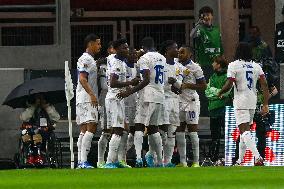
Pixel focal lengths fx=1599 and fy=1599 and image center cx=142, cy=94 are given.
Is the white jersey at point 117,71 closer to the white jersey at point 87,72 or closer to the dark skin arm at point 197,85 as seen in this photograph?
the white jersey at point 87,72

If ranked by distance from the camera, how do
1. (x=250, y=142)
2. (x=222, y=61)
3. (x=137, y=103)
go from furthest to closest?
(x=222, y=61)
(x=137, y=103)
(x=250, y=142)

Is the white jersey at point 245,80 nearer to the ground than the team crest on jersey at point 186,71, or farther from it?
nearer to the ground

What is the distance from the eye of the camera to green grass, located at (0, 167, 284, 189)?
19.9 m

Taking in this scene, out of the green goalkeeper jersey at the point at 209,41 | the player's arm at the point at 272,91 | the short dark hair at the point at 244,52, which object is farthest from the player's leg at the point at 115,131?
the green goalkeeper jersey at the point at 209,41

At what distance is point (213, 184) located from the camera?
20.0 meters

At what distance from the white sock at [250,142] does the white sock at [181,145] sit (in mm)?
2301

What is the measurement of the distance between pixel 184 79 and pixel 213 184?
996 centimetres

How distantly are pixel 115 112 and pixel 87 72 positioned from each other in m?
1.01

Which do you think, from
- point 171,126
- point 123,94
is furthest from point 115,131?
point 171,126

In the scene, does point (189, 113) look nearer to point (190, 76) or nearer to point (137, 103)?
point (190, 76)

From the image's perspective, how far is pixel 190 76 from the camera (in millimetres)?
29812

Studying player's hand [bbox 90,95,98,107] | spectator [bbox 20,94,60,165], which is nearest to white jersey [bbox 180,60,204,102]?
player's hand [bbox 90,95,98,107]

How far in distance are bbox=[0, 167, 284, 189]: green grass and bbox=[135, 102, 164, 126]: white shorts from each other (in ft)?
10.8

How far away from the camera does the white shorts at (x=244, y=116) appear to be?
90.1 feet
